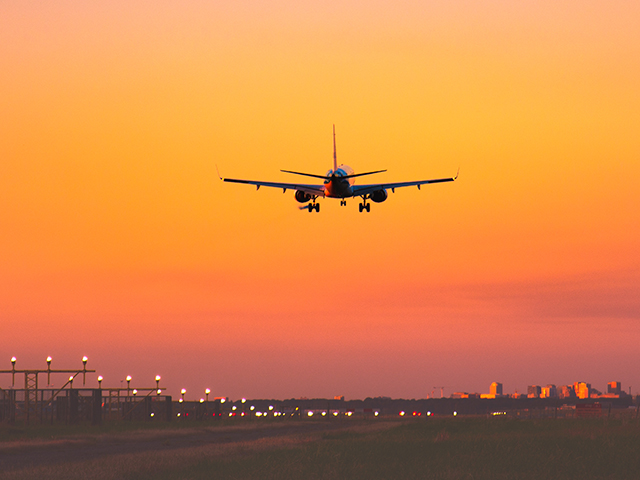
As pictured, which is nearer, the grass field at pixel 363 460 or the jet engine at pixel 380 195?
the grass field at pixel 363 460

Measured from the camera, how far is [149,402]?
Result: 12181cm

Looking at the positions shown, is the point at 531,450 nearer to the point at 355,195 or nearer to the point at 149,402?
the point at 355,195

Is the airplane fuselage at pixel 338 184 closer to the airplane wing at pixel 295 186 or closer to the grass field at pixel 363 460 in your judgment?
the airplane wing at pixel 295 186

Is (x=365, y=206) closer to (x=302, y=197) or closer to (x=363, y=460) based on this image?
(x=302, y=197)

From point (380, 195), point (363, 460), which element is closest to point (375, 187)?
point (380, 195)

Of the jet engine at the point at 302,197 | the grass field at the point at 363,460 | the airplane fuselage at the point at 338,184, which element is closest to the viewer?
the grass field at the point at 363,460

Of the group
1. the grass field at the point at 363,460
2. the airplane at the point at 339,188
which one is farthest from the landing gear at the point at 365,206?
the grass field at the point at 363,460

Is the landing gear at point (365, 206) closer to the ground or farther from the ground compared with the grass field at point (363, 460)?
farther from the ground

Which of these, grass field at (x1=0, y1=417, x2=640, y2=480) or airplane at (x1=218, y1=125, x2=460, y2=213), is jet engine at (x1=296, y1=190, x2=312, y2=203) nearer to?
airplane at (x1=218, y1=125, x2=460, y2=213)

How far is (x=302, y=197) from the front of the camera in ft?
189

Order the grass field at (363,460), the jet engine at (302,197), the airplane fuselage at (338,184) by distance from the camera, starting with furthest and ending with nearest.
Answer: the jet engine at (302,197) < the airplane fuselage at (338,184) < the grass field at (363,460)

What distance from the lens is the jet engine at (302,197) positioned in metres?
57.0

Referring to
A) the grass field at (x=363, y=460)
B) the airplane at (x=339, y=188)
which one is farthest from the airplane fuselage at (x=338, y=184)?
the grass field at (x=363, y=460)

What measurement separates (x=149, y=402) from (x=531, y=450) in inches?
3354
